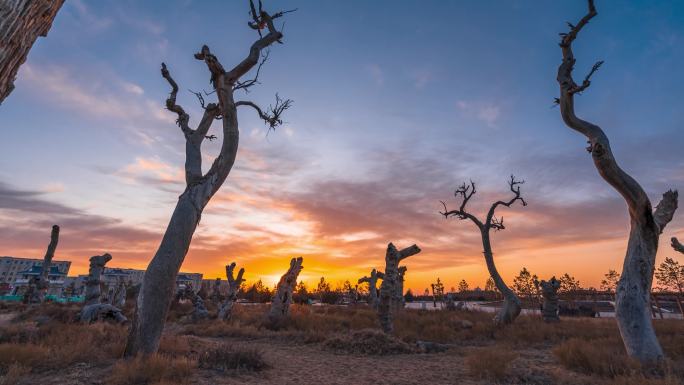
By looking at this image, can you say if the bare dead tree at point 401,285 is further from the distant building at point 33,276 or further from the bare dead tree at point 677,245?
the distant building at point 33,276

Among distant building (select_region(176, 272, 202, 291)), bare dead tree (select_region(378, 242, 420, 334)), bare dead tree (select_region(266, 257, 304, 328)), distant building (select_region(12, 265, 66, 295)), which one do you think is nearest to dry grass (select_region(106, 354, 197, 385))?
bare dead tree (select_region(378, 242, 420, 334))

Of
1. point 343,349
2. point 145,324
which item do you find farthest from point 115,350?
point 343,349

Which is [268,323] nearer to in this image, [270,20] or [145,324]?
[145,324]

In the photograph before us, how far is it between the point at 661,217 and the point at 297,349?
35.2ft

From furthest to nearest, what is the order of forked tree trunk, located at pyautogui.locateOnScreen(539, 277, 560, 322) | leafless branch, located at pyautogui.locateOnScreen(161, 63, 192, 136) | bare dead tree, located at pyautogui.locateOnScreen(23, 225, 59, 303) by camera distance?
bare dead tree, located at pyautogui.locateOnScreen(23, 225, 59, 303) < forked tree trunk, located at pyautogui.locateOnScreen(539, 277, 560, 322) < leafless branch, located at pyautogui.locateOnScreen(161, 63, 192, 136)

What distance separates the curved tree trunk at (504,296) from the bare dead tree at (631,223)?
29.1ft

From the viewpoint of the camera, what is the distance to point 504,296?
16.2 meters

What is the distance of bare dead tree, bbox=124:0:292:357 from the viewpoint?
6.65 meters

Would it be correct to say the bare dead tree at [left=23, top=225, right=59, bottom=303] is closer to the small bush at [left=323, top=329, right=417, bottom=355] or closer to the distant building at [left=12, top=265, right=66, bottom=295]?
the distant building at [left=12, top=265, right=66, bottom=295]

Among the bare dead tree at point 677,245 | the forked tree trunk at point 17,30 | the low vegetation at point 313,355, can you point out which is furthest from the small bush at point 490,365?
the bare dead tree at point 677,245

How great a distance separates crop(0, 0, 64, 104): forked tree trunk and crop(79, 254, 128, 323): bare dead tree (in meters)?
14.1

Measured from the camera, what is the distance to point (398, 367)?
766cm

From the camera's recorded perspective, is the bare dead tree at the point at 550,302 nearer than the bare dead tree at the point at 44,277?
Yes

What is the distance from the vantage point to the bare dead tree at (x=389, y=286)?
12508 mm
